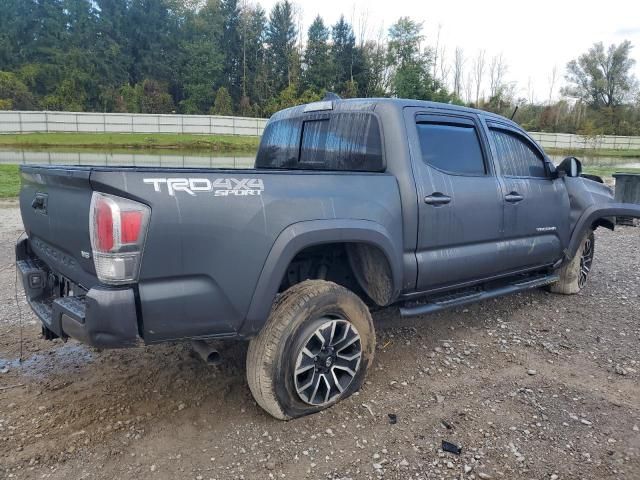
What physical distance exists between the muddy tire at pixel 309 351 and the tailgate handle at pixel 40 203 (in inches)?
57.3

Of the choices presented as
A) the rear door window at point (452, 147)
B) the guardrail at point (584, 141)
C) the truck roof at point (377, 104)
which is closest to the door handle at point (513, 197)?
the rear door window at point (452, 147)

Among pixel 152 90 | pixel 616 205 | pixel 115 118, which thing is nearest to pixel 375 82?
pixel 152 90

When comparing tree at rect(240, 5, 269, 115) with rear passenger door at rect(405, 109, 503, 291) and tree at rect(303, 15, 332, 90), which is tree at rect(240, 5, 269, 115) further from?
rear passenger door at rect(405, 109, 503, 291)

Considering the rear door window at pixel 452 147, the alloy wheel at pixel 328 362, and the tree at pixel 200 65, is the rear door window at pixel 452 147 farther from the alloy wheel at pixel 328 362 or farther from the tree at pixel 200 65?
the tree at pixel 200 65

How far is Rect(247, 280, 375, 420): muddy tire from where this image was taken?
287 centimetres

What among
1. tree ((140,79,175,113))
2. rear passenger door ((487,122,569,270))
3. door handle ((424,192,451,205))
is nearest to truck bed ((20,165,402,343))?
door handle ((424,192,451,205))

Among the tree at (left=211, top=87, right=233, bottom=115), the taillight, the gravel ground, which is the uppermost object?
the tree at (left=211, top=87, right=233, bottom=115)

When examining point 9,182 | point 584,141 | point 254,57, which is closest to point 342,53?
point 254,57

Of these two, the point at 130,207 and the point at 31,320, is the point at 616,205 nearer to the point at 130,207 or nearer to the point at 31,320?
the point at 130,207

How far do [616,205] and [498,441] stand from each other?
385cm

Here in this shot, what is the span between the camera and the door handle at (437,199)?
3.51m

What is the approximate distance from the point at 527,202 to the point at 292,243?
8.46 feet

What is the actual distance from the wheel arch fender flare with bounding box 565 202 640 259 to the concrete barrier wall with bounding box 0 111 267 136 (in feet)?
107

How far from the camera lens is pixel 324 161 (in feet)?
12.9
